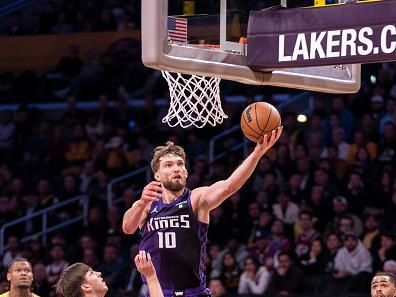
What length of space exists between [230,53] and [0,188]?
31.0 feet

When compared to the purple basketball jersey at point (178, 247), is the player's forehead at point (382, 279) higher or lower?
lower

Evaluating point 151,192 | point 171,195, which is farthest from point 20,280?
point 151,192

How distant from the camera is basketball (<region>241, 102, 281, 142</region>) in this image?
7.00 m

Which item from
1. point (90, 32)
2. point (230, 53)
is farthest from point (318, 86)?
point (90, 32)

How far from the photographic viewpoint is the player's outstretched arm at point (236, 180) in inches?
266

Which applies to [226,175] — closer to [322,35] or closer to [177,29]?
[177,29]

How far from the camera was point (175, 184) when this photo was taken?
23.6ft

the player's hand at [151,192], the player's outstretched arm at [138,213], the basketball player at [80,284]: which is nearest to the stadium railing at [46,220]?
the player's outstretched arm at [138,213]

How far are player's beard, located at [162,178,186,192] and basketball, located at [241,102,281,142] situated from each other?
0.54m

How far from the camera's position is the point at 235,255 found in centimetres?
1288

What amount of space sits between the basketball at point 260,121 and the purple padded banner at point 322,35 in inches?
11.4

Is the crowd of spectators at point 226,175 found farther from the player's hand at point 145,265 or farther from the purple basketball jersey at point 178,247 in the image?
the player's hand at point 145,265

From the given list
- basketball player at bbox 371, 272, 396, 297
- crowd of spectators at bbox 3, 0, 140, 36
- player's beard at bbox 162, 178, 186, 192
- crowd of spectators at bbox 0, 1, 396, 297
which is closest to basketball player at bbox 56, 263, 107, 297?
player's beard at bbox 162, 178, 186, 192

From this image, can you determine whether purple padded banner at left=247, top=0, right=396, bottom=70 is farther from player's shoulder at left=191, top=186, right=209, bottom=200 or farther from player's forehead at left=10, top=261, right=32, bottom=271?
player's forehead at left=10, top=261, right=32, bottom=271
